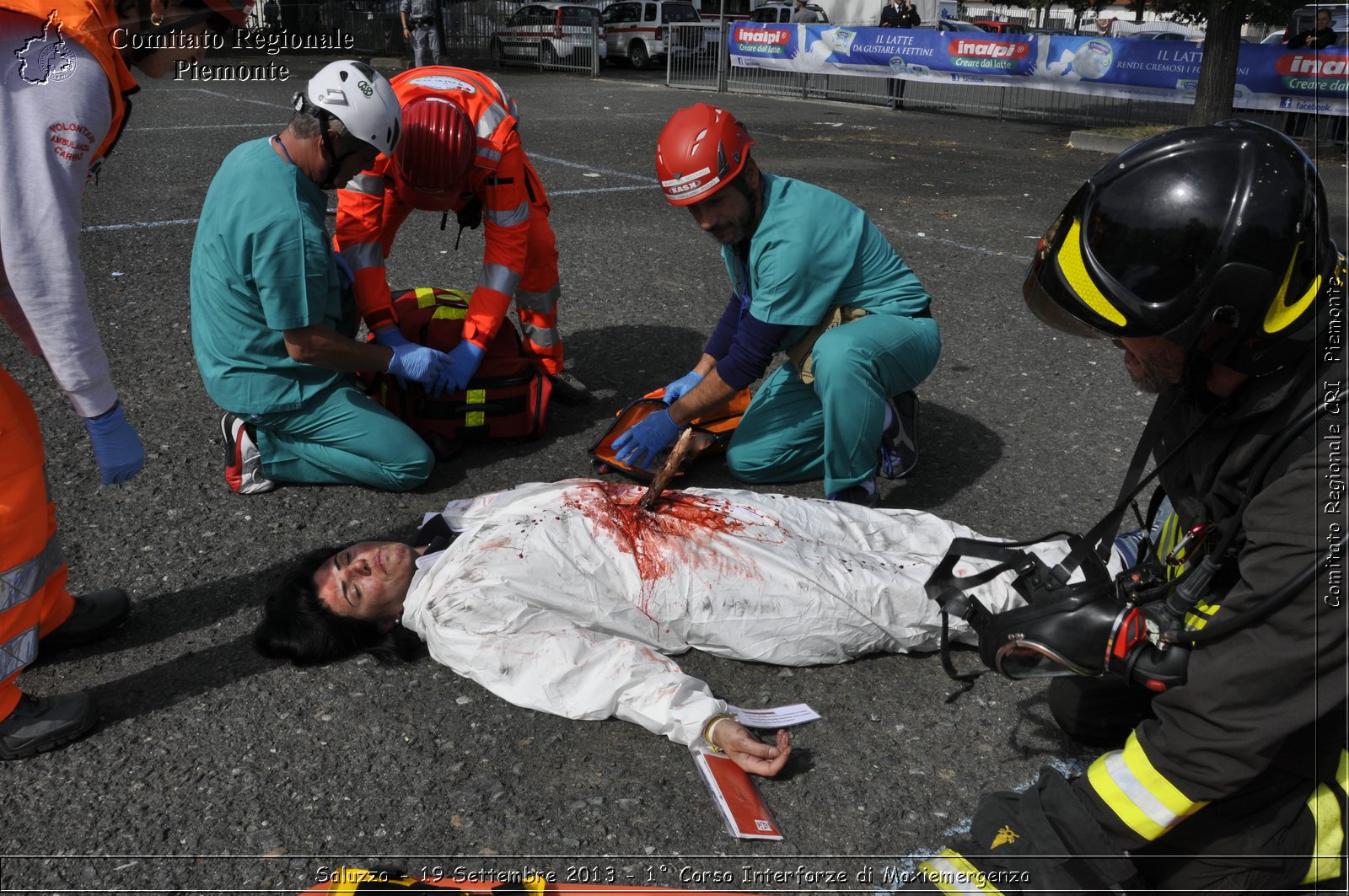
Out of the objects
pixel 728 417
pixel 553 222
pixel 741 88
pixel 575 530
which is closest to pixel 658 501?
pixel 575 530

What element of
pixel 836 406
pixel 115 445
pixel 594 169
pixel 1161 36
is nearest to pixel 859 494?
pixel 836 406

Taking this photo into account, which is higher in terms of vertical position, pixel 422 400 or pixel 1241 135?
pixel 1241 135

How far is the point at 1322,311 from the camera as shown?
1.91 metres

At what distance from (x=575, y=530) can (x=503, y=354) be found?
1744 millimetres

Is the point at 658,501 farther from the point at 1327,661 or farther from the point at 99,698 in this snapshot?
the point at 1327,661

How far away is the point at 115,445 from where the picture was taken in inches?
114

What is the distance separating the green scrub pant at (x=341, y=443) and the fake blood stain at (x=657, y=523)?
111cm

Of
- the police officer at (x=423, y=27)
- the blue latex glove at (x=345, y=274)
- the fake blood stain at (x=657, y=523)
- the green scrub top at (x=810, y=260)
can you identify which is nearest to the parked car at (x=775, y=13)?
the police officer at (x=423, y=27)

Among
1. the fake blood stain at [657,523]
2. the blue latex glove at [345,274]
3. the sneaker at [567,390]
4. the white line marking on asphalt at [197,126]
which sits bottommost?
the sneaker at [567,390]

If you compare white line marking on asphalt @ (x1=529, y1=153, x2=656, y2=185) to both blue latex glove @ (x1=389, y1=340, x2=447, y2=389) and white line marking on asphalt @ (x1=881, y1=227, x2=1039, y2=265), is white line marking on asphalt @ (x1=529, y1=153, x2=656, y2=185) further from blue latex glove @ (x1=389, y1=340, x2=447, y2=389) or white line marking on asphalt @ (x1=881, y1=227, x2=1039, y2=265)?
blue latex glove @ (x1=389, y1=340, x2=447, y2=389)

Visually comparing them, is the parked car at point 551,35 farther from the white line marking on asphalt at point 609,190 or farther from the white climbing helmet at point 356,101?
the white climbing helmet at point 356,101

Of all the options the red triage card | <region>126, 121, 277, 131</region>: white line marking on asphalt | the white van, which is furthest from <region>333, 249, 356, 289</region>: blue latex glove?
the white van

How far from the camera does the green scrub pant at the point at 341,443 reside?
4.11 meters

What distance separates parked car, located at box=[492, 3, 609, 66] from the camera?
2223 centimetres
